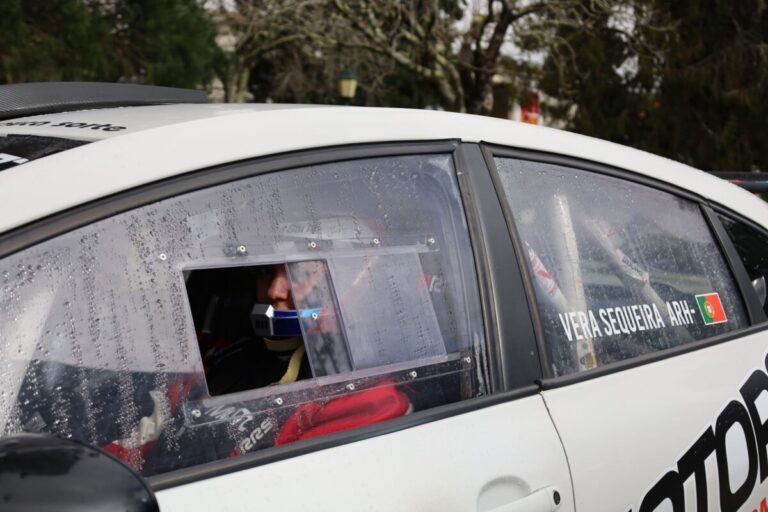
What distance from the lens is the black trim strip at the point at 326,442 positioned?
4.95 ft

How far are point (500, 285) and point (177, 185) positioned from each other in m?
0.75

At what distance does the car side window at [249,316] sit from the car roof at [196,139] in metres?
0.06

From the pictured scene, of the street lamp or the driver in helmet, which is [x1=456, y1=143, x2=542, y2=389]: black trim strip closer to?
the driver in helmet

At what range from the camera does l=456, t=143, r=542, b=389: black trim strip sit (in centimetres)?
205

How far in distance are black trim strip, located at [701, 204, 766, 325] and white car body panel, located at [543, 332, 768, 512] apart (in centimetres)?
27

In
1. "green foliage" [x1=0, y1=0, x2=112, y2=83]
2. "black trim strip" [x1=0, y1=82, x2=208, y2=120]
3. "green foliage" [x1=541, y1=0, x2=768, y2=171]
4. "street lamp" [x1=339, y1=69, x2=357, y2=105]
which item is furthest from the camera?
"green foliage" [x1=541, y1=0, x2=768, y2=171]

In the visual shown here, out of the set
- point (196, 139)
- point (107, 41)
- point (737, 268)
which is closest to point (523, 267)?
point (196, 139)

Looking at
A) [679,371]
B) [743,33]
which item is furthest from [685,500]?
[743,33]

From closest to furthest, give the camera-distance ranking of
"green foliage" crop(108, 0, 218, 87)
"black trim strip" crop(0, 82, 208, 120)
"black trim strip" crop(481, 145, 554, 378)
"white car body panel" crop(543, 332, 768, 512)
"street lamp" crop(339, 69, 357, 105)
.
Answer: "white car body panel" crop(543, 332, 768, 512), "black trim strip" crop(481, 145, 554, 378), "black trim strip" crop(0, 82, 208, 120), "green foliage" crop(108, 0, 218, 87), "street lamp" crop(339, 69, 357, 105)

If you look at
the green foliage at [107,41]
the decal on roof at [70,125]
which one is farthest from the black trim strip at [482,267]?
the green foliage at [107,41]

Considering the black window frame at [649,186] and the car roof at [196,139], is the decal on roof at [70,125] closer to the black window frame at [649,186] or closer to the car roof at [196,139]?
the car roof at [196,139]

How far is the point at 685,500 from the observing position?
7.21 feet

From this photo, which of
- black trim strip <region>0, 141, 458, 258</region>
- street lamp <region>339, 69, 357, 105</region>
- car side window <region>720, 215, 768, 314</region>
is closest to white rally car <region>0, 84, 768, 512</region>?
black trim strip <region>0, 141, 458, 258</region>

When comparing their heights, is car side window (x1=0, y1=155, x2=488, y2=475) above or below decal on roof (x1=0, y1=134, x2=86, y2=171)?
below
